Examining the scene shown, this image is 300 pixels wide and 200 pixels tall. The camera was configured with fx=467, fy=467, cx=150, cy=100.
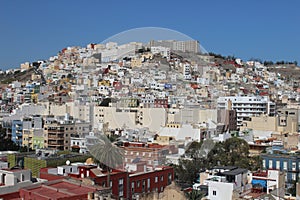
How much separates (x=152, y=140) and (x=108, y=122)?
1.98 metres

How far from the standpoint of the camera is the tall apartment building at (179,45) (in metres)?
9.33

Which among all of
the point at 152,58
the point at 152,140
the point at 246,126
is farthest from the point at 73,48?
the point at 152,58

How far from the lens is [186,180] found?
12.0 m

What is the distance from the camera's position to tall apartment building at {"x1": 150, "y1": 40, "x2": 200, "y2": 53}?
933 cm

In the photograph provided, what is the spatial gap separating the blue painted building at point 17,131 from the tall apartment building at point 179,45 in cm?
1305

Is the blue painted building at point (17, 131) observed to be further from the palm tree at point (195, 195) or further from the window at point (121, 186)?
the palm tree at point (195, 195)

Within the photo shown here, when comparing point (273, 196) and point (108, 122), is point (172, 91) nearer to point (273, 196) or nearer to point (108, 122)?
point (108, 122)

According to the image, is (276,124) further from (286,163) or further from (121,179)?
(121,179)

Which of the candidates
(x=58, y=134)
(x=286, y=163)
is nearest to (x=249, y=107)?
(x=58, y=134)

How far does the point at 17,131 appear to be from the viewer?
2148cm

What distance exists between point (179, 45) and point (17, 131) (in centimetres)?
1380

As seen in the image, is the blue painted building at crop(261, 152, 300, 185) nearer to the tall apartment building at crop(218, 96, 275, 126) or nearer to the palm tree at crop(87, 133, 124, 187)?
the palm tree at crop(87, 133, 124, 187)

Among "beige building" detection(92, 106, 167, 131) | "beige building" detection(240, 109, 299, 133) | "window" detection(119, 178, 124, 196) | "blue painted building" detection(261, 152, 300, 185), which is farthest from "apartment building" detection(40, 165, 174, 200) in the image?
"beige building" detection(240, 109, 299, 133)

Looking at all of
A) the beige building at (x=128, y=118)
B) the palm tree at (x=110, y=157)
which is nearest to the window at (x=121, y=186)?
the palm tree at (x=110, y=157)
